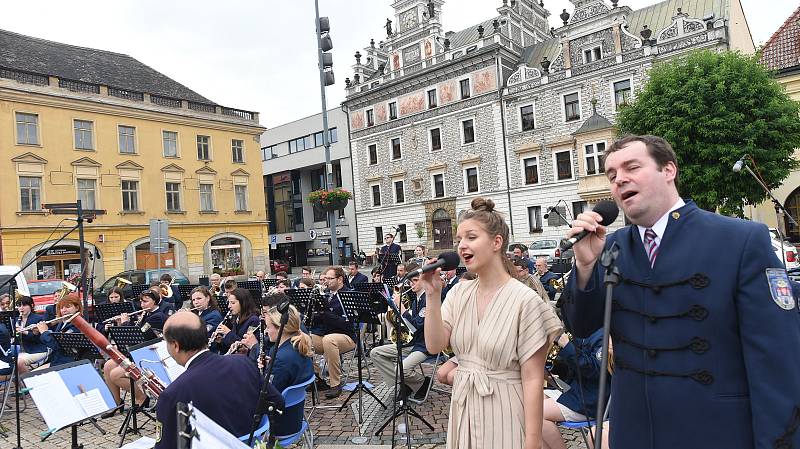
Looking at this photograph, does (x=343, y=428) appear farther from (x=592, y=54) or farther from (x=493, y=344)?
(x=592, y=54)

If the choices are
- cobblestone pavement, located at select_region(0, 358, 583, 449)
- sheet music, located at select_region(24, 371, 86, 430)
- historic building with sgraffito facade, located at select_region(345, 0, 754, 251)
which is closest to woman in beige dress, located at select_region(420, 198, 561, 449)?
cobblestone pavement, located at select_region(0, 358, 583, 449)

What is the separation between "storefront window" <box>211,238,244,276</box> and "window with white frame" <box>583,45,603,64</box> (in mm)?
25068

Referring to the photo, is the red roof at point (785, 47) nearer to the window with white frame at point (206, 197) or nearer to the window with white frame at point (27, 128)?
the window with white frame at point (206, 197)

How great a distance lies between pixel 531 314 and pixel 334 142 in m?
45.4

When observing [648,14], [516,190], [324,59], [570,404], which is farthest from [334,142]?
[570,404]

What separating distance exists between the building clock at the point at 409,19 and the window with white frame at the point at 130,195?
895 inches

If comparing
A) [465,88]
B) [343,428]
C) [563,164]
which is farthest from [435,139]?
[343,428]

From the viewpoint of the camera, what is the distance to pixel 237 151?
35688mm

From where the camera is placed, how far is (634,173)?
6.56 feet

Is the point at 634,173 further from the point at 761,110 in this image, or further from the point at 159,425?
the point at 761,110

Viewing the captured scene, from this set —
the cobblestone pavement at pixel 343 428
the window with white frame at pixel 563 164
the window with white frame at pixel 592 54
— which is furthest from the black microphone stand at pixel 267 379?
the window with white frame at pixel 592 54

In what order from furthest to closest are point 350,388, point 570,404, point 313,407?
point 350,388
point 313,407
point 570,404

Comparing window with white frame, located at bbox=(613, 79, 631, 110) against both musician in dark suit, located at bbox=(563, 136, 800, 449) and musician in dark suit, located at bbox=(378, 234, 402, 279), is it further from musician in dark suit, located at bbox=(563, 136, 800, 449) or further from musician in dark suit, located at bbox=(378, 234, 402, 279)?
musician in dark suit, located at bbox=(563, 136, 800, 449)

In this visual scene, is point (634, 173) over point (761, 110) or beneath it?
beneath
